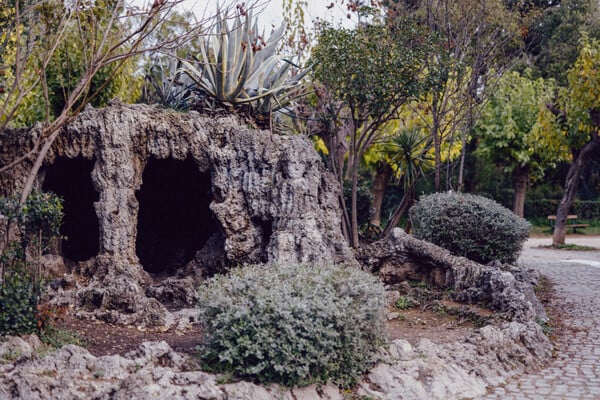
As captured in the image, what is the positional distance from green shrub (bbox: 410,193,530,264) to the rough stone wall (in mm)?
3022

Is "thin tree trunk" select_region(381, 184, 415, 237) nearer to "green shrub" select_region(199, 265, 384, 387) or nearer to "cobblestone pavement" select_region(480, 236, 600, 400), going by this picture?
"cobblestone pavement" select_region(480, 236, 600, 400)

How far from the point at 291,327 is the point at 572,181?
16.6 metres

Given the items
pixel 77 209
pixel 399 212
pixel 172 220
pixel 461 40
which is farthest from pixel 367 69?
pixel 77 209

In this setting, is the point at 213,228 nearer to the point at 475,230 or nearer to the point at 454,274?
the point at 454,274

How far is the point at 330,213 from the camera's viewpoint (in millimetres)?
9586

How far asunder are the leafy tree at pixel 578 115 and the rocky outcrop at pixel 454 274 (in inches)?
309

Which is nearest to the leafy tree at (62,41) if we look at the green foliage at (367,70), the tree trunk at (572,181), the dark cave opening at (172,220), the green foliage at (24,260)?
the green foliage at (24,260)

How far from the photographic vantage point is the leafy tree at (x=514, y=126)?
2541 cm

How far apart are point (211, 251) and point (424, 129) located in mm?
10249

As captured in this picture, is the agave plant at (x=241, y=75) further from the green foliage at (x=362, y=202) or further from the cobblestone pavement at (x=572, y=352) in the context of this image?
the cobblestone pavement at (x=572, y=352)

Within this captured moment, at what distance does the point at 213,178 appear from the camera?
364 inches

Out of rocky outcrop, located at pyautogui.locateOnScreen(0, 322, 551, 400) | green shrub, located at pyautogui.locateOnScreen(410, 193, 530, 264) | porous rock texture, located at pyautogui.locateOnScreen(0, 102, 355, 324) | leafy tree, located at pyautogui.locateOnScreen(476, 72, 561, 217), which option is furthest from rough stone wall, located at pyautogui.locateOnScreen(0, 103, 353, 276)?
leafy tree, located at pyautogui.locateOnScreen(476, 72, 561, 217)

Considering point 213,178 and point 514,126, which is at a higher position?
point 514,126

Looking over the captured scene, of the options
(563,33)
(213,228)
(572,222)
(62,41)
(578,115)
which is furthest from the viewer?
(563,33)
